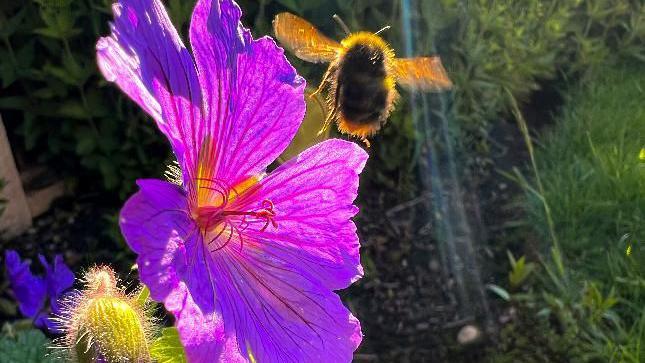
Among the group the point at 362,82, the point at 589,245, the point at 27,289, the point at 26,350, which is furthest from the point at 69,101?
the point at 589,245

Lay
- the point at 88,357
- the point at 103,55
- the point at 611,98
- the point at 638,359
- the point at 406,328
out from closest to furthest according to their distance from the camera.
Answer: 1. the point at 103,55
2. the point at 88,357
3. the point at 638,359
4. the point at 406,328
5. the point at 611,98

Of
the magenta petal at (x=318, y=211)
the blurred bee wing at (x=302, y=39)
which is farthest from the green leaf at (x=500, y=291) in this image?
the magenta petal at (x=318, y=211)

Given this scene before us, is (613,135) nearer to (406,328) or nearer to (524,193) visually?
(524,193)

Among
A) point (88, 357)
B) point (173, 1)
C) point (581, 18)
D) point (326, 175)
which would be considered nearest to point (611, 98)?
point (581, 18)

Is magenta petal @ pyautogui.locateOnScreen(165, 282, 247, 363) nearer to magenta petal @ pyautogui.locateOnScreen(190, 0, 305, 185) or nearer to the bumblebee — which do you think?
magenta petal @ pyautogui.locateOnScreen(190, 0, 305, 185)

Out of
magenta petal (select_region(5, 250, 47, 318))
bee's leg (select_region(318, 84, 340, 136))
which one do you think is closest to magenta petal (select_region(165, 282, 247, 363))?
bee's leg (select_region(318, 84, 340, 136))

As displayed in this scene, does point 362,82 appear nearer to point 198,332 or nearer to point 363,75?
point 363,75
